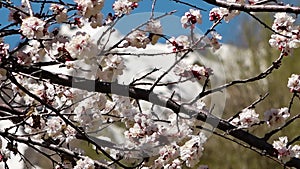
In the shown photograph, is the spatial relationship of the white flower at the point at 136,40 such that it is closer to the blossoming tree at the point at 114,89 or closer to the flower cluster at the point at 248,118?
the blossoming tree at the point at 114,89

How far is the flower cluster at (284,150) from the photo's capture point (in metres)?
2.02

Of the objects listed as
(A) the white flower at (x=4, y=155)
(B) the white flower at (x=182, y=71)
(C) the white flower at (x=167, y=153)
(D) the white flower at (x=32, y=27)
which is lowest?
(A) the white flower at (x=4, y=155)

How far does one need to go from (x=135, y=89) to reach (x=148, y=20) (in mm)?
292

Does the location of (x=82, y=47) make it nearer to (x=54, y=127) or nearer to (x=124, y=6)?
(x=124, y=6)

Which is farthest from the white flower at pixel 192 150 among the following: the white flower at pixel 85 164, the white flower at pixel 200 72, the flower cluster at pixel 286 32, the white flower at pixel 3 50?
the white flower at pixel 3 50

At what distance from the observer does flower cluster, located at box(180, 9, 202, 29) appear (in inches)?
86.0

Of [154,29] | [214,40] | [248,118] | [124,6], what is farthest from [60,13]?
[248,118]

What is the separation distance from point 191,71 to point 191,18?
197mm

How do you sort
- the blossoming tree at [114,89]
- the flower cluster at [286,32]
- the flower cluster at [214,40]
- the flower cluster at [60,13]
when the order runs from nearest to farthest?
the blossoming tree at [114,89] → the flower cluster at [60,13] → the flower cluster at [286,32] → the flower cluster at [214,40]

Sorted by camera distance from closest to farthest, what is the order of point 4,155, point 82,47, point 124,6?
1. point 82,47
2. point 124,6
3. point 4,155

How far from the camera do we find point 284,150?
206 centimetres

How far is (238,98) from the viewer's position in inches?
255

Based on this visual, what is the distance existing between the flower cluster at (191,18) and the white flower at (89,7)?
55 cm

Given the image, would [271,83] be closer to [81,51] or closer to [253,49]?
[253,49]
